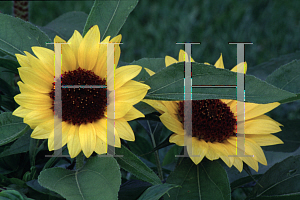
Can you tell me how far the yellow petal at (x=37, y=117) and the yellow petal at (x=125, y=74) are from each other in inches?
4.4

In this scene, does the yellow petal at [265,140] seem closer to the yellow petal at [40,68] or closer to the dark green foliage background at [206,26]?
the yellow petal at [40,68]

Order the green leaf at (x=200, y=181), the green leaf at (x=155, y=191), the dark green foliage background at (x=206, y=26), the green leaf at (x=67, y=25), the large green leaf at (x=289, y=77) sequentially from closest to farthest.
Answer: the green leaf at (x=155, y=191) → the green leaf at (x=200, y=181) → the large green leaf at (x=289, y=77) → the green leaf at (x=67, y=25) → the dark green foliage background at (x=206, y=26)

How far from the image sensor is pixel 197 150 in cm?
57

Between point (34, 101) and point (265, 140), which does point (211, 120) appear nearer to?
point (265, 140)

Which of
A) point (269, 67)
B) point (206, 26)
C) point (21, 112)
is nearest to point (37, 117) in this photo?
point (21, 112)

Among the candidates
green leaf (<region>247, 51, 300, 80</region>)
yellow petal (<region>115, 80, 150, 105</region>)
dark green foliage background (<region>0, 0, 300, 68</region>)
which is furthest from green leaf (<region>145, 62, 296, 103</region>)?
dark green foliage background (<region>0, 0, 300, 68</region>)

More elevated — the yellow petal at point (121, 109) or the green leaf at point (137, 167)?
the yellow petal at point (121, 109)

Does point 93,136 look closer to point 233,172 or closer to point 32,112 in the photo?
point 32,112

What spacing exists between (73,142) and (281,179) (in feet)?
1.21

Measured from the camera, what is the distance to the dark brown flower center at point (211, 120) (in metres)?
0.63

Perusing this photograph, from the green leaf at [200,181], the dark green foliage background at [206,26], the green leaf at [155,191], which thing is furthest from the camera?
the dark green foliage background at [206,26]

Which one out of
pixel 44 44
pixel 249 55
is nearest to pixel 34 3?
pixel 249 55

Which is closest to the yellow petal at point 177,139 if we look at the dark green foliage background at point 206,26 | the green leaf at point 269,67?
the green leaf at point 269,67

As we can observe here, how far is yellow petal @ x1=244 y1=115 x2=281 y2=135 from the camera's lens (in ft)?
1.96
